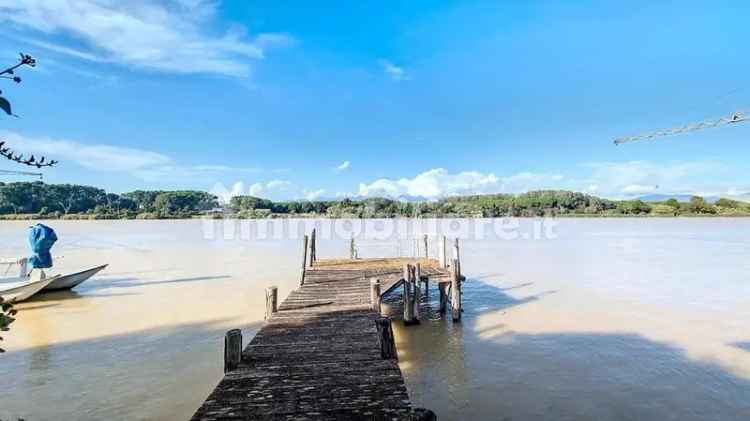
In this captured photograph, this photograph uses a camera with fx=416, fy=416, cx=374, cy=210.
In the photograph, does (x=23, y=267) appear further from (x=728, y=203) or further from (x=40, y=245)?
(x=728, y=203)

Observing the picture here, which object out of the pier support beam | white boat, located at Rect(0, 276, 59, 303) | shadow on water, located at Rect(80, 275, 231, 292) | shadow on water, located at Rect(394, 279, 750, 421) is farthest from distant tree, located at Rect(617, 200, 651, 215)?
white boat, located at Rect(0, 276, 59, 303)

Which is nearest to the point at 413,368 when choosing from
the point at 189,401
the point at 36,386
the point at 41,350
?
the point at 189,401

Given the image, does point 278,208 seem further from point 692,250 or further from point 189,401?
point 189,401

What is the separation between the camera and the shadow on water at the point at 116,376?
7320 mm

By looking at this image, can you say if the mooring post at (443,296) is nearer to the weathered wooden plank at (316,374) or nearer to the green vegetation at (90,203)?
the weathered wooden plank at (316,374)

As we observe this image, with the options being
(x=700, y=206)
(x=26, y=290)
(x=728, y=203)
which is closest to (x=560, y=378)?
(x=26, y=290)

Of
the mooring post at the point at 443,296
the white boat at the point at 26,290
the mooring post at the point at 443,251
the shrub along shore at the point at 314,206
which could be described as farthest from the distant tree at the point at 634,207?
the white boat at the point at 26,290

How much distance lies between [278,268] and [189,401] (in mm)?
17733

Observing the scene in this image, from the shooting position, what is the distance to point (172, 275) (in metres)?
22.7

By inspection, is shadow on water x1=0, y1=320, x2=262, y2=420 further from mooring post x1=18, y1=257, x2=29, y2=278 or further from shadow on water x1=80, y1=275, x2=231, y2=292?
shadow on water x1=80, y1=275, x2=231, y2=292

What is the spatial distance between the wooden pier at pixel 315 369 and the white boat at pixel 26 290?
443 inches

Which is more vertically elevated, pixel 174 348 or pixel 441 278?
pixel 441 278

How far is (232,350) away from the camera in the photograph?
5691 millimetres

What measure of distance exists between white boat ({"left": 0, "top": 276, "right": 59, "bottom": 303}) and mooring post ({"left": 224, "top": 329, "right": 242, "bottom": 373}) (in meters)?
13.1
